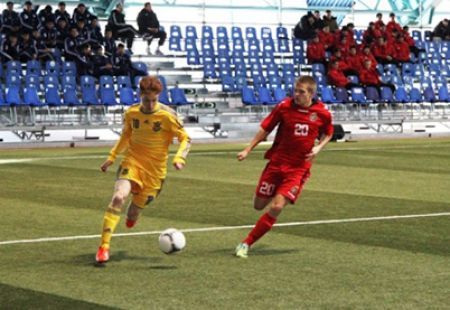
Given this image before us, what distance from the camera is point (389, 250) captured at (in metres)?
11.4

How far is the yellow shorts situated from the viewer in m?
10.8

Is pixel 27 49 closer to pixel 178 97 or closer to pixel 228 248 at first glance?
pixel 178 97

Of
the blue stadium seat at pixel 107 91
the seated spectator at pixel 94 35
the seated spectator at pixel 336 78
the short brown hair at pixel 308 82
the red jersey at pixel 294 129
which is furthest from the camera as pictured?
the seated spectator at pixel 336 78

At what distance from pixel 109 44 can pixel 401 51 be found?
13.0m

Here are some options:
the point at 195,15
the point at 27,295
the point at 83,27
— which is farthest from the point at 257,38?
the point at 27,295

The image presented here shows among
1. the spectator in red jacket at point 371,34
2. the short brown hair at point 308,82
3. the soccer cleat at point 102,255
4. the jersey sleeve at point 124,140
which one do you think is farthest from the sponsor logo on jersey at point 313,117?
the spectator in red jacket at point 371,34

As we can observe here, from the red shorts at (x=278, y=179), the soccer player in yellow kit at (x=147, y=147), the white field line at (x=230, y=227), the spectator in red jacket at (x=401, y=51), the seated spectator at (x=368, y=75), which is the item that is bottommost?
the seated spectator at (x=368, y=75)

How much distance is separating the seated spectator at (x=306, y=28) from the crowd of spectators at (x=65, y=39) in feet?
22.2

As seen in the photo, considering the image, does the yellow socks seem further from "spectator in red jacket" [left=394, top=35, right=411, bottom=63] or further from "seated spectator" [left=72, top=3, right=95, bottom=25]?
"spectator in red jacket" [left=394, top=35, right=411, bottom=63]

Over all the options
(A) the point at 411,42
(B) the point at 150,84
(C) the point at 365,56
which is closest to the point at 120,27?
(C) the point at 365,56

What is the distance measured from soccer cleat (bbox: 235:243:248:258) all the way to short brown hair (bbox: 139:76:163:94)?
5.67ft

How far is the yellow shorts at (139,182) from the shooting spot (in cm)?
1077

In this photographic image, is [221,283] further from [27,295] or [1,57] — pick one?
[1,57]

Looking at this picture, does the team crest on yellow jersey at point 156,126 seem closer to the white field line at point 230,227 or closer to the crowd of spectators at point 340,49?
the white field line at point 230,227
